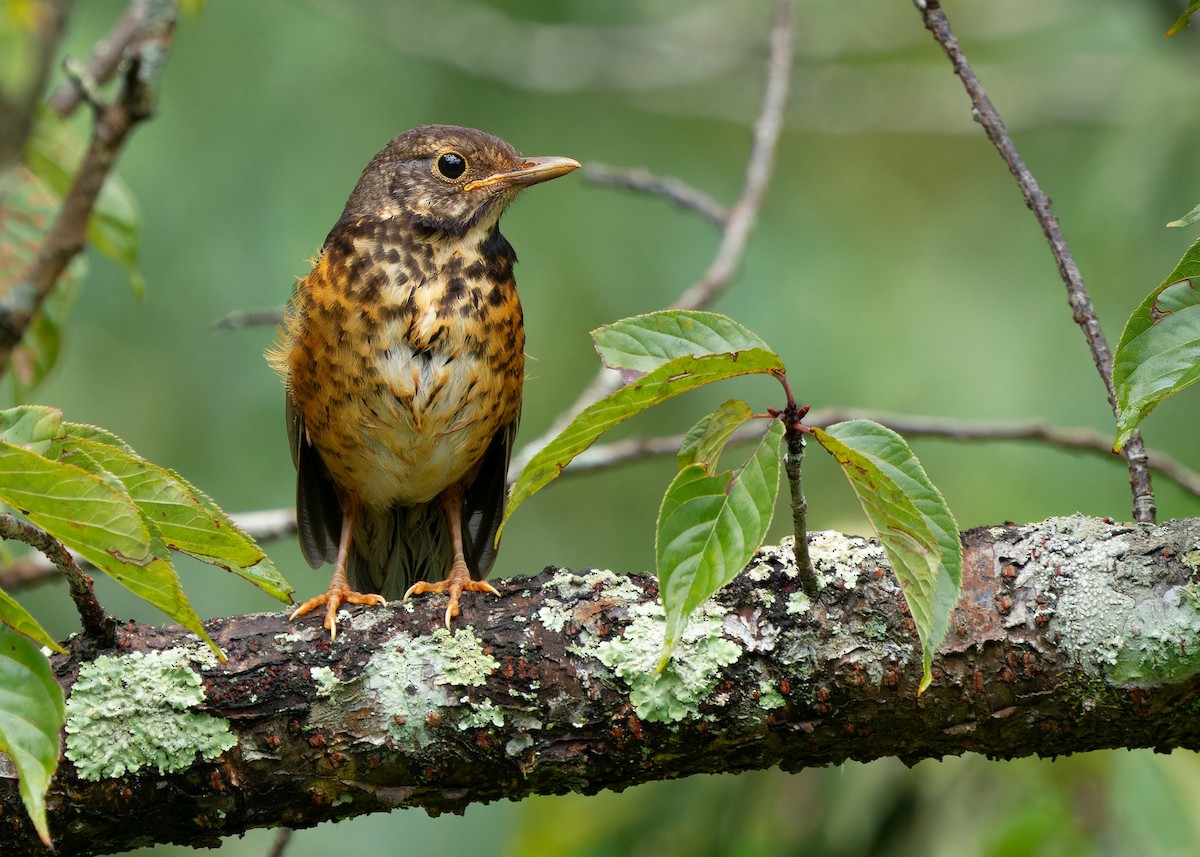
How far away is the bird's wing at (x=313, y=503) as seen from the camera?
423 centimetres

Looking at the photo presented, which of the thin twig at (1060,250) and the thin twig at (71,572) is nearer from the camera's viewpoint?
the thin twig at (71,572)

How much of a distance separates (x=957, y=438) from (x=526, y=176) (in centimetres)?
149

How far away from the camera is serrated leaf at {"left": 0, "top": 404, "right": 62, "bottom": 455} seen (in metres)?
2.07

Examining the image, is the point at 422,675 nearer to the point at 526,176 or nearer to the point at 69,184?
the point at 69,184

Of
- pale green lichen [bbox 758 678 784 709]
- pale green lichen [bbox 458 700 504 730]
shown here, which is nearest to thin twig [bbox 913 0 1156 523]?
pale green lichen [bbox 758 678 784 709]

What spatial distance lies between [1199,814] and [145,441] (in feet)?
16.6

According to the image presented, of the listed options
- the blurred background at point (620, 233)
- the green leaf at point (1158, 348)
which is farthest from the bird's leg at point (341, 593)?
the blurred background at point (620, 233)

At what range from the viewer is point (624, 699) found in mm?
2525

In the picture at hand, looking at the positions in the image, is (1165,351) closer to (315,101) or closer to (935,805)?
(935,805)

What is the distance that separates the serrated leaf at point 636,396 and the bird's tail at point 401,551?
2527 mm

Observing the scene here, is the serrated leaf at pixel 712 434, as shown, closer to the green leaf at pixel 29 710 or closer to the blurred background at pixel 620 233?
the green leaf at pixel 29 710

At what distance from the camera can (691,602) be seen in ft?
6.23

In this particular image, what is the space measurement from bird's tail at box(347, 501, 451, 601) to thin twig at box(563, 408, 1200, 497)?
2.07 ft

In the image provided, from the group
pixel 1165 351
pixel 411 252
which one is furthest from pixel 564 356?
pixel 1165 351
